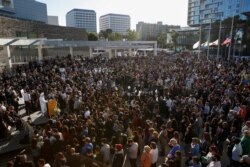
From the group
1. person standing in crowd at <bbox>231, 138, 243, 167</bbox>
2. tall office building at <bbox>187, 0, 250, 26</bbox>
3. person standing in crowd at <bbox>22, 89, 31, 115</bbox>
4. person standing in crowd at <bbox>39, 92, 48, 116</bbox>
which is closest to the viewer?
person standing in crowd at <bbox>231, 138, 243, 167</bbox>

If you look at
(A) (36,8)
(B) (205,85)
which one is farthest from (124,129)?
(A) (36,8)

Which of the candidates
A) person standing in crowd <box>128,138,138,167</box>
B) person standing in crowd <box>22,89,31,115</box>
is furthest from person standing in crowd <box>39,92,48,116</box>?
person standing in crowd <box>128,138,138,167</box>

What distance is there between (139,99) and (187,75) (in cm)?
789

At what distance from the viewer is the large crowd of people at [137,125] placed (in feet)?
23.4

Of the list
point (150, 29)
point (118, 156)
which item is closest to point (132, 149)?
point (118, 156)

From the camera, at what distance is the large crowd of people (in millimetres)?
7129

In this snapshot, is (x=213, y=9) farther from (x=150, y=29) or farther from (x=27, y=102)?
(x=150, y=29)

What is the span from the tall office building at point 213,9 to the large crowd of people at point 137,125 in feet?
150

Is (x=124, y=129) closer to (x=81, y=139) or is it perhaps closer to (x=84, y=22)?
(x=81, y=139)

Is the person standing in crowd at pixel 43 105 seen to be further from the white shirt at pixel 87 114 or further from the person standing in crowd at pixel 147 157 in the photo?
the person standing in crowd at pixel 147 157

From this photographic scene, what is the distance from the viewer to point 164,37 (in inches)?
4139

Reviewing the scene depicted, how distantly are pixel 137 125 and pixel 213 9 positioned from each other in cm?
8200

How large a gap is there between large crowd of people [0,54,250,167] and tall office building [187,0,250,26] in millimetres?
45859

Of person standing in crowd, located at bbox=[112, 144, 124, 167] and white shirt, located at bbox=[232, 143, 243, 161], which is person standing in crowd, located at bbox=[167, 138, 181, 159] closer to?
person standing in crowd, located at bbox=[112, 144, 124, 167]
